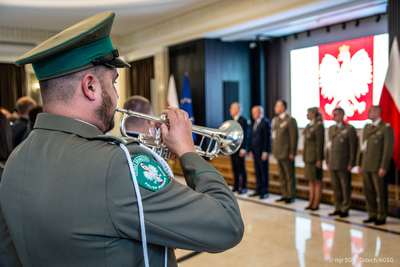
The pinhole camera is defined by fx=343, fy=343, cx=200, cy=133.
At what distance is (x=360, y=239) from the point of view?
3.59 metres

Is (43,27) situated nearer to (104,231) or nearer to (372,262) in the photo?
(372,262)

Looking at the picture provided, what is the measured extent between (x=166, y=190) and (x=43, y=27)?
28.4ft

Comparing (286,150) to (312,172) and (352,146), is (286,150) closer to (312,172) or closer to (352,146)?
(312,172)

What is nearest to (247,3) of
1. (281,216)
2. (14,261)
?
(281,216)

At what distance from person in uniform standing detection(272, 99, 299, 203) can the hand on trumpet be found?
4564 millimetres

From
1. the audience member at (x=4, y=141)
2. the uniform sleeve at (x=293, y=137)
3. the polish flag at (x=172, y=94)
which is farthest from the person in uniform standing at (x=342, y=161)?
the polish flag at (x=172, y=94)

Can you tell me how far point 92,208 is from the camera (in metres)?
0.67

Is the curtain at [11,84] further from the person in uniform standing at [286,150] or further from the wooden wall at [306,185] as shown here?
the person in uniform standing at [286,150]

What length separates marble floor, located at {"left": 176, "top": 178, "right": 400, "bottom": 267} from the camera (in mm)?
3082

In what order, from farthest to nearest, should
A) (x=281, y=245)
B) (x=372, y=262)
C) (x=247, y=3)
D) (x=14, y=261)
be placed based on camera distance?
(x=247, y=3), (x=281, y=245), (x=372, y=262), (x=14, y=261)

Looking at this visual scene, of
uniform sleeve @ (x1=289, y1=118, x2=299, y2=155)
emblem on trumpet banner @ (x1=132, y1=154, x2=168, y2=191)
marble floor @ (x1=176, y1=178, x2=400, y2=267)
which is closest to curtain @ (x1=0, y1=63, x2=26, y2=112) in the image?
uniform sleeve @ (x1=289, y1=118, x2=299, y2=155)

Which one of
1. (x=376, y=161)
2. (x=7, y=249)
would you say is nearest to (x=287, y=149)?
(x=376, y=161)

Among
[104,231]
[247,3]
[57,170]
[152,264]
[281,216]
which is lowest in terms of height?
[281,216]

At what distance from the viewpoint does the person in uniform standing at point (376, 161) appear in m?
4.04
